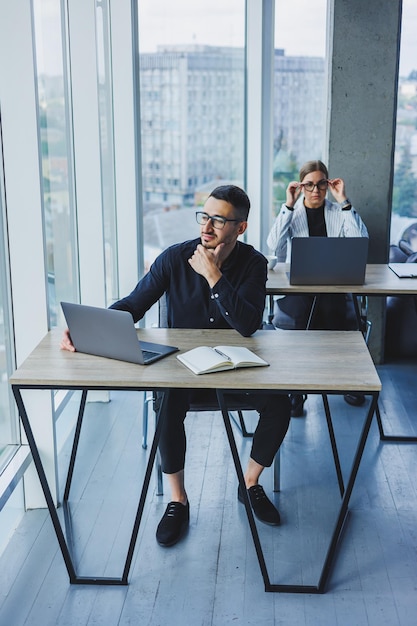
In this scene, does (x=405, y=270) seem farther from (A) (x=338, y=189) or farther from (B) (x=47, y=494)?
(B) (x=47, y=494)

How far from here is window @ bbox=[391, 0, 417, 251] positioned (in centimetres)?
501

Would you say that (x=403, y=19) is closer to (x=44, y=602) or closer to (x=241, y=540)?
(x=241, y=540)

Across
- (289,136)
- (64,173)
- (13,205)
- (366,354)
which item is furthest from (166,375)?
(289,136)

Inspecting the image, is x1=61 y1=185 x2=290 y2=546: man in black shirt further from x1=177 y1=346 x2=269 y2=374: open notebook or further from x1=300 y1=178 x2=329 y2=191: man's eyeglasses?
x1=300 y1=178 x2=329 y2=191: man's eyeglasses

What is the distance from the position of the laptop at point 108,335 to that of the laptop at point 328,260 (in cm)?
111

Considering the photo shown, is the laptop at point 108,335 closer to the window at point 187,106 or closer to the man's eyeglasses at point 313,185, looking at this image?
the man's eyeglasses at point 313,185

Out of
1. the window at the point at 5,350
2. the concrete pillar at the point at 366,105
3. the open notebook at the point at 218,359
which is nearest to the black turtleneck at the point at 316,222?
the concrete pillar at the point at 366,105

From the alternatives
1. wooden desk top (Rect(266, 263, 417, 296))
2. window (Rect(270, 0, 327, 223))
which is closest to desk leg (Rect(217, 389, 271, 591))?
wooden desk top (Rect(266, 263, 417, 296))

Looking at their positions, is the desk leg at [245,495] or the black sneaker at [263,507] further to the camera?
the black sneaker at [263,507]

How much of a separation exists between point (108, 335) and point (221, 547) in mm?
913

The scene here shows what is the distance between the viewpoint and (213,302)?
3.08m

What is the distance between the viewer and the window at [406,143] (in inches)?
197

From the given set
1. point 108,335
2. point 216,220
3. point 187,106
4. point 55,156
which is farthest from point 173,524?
point 187,106

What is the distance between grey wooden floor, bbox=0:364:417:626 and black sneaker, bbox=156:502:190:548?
0.03m
